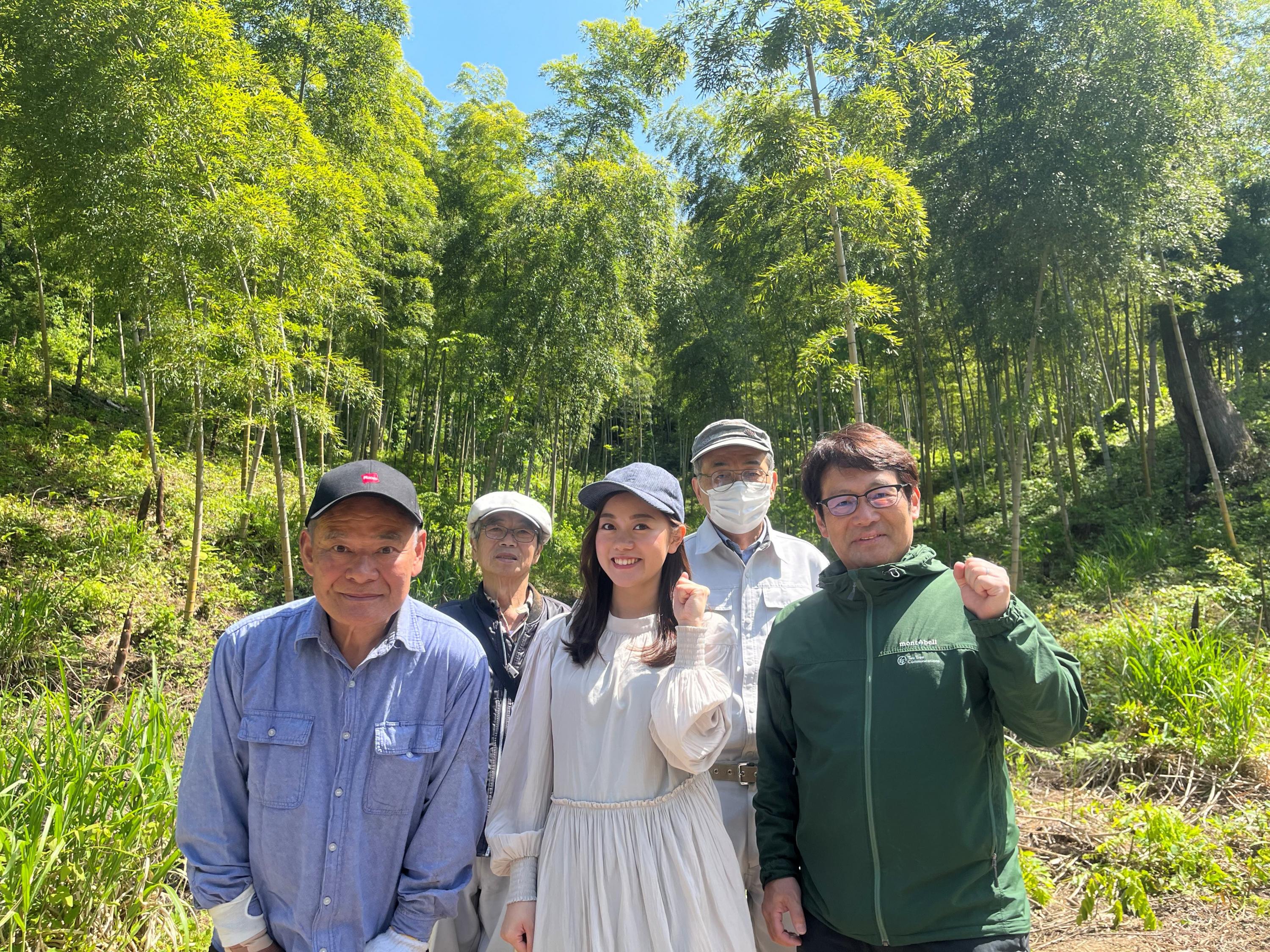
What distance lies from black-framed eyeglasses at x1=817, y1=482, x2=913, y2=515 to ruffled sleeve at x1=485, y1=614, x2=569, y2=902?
0.63 meters

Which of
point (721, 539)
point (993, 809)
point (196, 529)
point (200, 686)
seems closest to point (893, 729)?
point (993, 809)

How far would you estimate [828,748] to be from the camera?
1.37 m

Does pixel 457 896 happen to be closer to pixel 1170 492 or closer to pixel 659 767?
pixel 659 767

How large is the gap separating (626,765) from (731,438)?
1068mm

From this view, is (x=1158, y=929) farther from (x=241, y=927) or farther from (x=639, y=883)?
(x=241, y=927)

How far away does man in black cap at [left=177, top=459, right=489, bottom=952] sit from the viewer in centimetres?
124

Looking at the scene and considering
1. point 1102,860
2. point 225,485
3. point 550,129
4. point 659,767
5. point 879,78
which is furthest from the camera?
point 225,485

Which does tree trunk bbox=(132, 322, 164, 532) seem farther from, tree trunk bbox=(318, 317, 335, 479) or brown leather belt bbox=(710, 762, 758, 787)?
brown leather belt bbox=(710, 762, 758, 787)

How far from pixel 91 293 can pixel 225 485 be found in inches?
105

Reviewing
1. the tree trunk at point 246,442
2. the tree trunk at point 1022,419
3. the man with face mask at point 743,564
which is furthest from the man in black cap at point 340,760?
the tree trunk at point 1022,419

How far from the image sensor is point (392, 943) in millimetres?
1254

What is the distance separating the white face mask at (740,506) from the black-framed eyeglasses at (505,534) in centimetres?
55

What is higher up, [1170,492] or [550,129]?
[550,129]

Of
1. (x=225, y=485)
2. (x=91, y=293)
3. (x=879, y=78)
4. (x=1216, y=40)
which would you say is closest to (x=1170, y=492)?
(x=1216, y=40)
